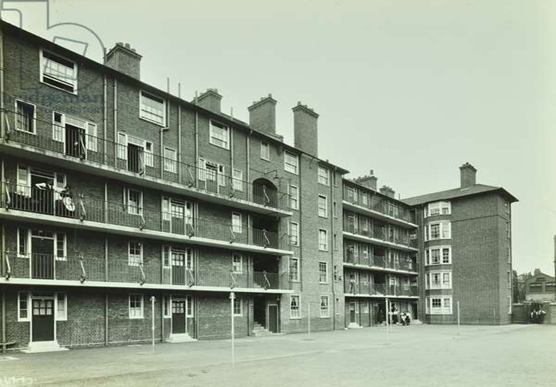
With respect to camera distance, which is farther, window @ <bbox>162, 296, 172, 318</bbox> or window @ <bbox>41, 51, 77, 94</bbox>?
window @ <bbox>162, 296, 172, 318</bbox>

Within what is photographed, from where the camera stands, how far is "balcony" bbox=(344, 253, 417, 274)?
152 feet

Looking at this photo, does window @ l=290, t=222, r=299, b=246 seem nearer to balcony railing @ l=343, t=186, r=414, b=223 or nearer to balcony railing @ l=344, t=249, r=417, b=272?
balcony railing @ l=344, t=249, r=417, b=272

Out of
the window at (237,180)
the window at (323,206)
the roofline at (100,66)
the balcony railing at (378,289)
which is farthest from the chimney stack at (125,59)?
the balcony railing at (378,289)

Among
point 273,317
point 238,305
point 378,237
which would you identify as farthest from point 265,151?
point 378,237

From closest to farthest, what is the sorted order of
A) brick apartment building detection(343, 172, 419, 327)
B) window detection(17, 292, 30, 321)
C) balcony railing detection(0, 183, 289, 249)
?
window detection(17, 292, 30, 321)
balcony railing detection(0, 183, 289, 249)
brick apartment building detection(343, 172, 419, 327)

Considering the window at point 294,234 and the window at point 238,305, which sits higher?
the window at point 294,234

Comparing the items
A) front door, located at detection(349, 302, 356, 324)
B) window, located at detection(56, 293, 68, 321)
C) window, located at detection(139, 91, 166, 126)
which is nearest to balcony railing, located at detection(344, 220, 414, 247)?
front door, located at detection(349, 302, 356, 324)

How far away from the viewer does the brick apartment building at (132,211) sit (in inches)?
814

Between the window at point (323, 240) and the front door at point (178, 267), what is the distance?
14.7 m

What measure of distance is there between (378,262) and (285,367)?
121ft

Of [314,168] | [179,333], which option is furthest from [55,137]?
[314,168]

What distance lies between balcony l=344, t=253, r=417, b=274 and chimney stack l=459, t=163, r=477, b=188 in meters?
10.7

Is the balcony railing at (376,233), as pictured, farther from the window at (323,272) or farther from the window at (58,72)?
the window at (58,72)

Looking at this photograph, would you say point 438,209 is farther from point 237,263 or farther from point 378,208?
point 237,263
